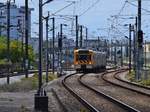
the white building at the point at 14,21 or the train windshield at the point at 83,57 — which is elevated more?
the white building at the point at 14,21

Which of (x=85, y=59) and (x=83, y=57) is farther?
(x=83, y=57)

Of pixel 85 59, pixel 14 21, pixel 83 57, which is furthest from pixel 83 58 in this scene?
pixel 14 21

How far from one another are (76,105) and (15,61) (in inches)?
3389

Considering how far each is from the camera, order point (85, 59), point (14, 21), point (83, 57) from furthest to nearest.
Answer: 1. point (14, 21)
2. point (83, 57)
3. point (85, 59)

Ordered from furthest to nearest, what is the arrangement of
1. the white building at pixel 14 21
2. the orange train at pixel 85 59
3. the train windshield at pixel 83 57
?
the white building at pixel 14 21
the train windshield at pixel 83 57
the orange train at pixel 85 59

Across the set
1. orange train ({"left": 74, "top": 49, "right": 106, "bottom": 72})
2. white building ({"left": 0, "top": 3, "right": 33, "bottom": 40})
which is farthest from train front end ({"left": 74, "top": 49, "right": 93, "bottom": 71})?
white building ({"left": 0, "top": 3, "right": 33, "bottom": 40})

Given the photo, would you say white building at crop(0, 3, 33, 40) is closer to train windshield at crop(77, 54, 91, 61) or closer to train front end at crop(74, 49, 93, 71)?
train front end at crop(74, 49, 93, 71)

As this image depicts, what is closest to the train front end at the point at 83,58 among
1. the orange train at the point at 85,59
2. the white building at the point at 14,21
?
the orange train at the point at 85,59

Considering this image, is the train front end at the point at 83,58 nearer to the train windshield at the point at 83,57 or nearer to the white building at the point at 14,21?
the train windshield at the point at 83,57

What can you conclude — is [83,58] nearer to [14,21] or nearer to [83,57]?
[83,57]

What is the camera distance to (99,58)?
83.7m

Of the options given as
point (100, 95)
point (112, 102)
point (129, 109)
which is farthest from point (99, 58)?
point (129, 109)

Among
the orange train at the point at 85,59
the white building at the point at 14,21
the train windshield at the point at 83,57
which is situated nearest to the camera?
the orange train at the point at 85,59

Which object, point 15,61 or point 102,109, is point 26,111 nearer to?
point 102,109
